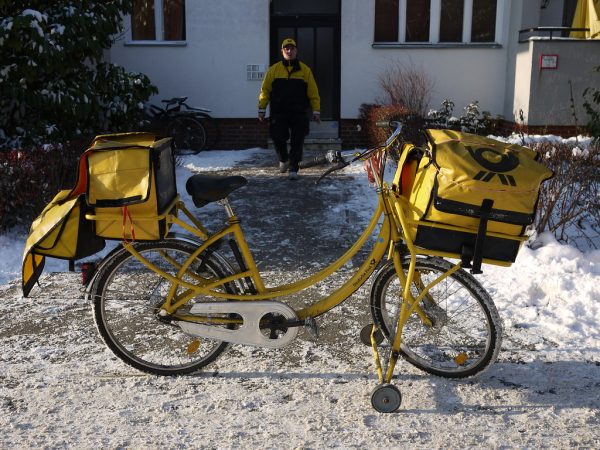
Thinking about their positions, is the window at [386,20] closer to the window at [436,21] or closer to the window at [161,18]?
the window at [436,21]

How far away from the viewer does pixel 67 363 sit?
3.65 m

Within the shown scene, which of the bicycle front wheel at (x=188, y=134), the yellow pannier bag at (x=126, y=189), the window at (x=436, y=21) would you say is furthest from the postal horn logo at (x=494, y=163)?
the window at (x=436, y=21)

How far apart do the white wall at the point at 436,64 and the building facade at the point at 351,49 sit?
0.8 inches

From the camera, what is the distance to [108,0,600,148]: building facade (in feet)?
40.5

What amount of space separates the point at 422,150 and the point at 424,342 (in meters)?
1.21

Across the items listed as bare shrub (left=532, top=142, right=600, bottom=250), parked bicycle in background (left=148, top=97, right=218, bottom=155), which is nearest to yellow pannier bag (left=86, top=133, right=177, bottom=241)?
bare shrub (left=532, top=142, right=600, bottom=250)

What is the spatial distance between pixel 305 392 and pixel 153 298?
96cm

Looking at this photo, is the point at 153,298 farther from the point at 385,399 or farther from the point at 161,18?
the point at 161,18

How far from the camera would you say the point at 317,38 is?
1327 centimetres

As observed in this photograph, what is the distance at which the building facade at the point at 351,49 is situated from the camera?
12.4 meters

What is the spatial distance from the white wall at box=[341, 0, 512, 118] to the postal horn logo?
974 cm

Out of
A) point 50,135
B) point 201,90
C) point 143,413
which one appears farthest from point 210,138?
point 143,413

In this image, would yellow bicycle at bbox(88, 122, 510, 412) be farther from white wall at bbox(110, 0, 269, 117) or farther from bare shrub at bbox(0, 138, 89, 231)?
white wall at bbox(110, 0, 269, 117)

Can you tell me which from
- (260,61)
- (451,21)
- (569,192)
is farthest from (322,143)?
(569,192)
